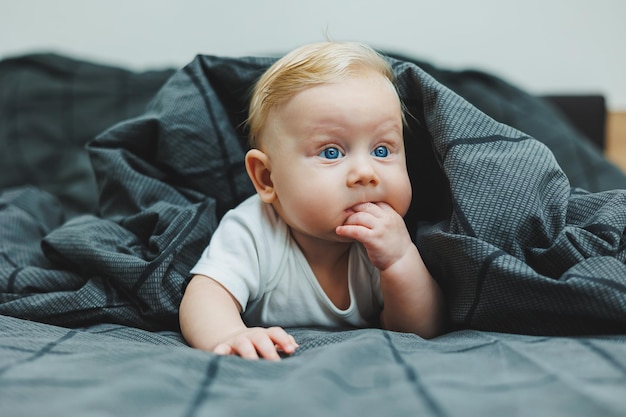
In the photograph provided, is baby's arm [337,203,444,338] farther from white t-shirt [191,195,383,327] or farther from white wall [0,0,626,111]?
white wall [0,0,626,111]

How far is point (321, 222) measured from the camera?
2.48 feet

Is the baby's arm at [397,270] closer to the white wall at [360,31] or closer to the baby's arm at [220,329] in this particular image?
the baby's arm at [220,329]

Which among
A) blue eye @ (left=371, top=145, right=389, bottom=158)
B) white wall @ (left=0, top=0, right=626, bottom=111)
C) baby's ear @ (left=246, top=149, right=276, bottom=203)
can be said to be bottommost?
baby's ear @ (left=246, top=149, right=276, bottom=203)

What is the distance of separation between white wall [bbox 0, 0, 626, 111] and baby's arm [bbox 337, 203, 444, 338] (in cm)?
100

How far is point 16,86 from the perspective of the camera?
141 cm

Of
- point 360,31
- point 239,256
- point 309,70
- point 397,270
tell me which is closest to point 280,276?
point 239,256

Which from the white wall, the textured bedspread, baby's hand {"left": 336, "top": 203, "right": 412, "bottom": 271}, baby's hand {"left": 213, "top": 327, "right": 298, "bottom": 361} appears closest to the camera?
the textured bedspread

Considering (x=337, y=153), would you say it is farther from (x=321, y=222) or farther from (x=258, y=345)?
(x=258, y=345)

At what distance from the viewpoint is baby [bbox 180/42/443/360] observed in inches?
29.3

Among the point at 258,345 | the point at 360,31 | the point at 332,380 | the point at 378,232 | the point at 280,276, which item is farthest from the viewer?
the point at 360,31

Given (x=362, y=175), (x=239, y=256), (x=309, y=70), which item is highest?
(x=309, y=70)

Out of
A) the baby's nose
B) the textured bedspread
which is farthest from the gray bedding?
the baby's nose

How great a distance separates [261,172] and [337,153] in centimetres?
13

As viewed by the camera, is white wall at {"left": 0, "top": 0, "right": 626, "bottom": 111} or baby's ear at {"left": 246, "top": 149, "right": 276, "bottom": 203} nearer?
baby's ear at {"left": 246, "top": 149, "right": 276, "bottom": 203}
